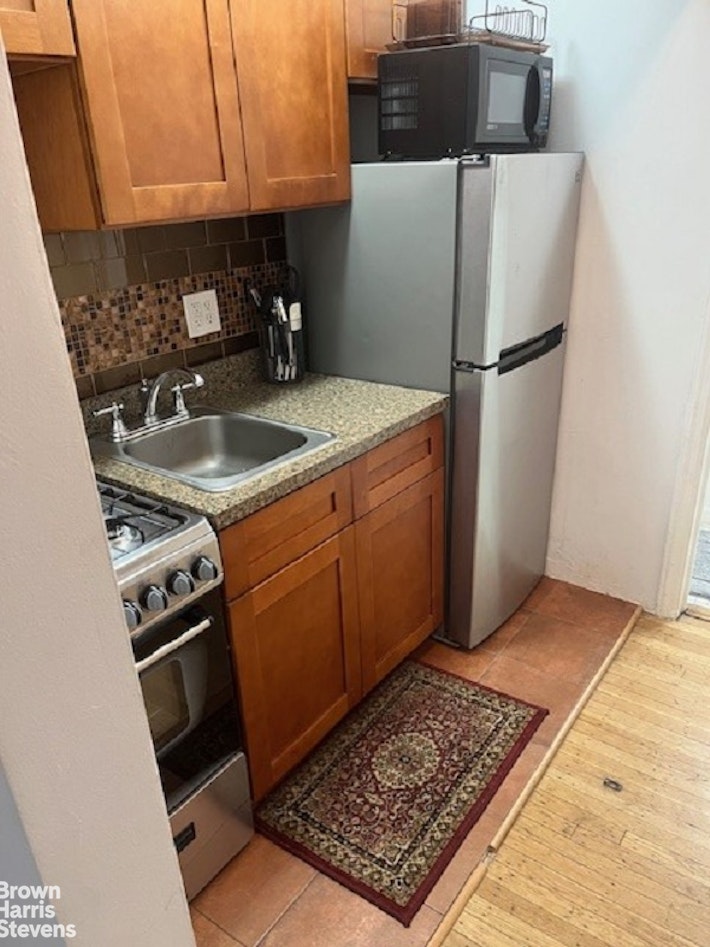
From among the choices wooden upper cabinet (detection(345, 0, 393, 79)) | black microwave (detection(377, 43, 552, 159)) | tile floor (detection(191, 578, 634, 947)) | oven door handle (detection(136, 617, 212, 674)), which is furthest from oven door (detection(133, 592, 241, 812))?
wooden upper cabinet (detection(345, 0, 393, 79))

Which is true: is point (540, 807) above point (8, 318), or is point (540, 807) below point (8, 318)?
below

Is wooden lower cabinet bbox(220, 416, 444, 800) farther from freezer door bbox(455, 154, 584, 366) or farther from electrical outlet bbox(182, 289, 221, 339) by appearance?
electrical outlet bbox(182, 289, 221, 339)

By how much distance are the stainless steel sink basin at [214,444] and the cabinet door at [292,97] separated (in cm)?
57

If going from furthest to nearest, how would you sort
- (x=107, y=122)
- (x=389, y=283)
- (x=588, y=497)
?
(x=588, y=497) < (x=389, y=283) < (x=107, y=122)

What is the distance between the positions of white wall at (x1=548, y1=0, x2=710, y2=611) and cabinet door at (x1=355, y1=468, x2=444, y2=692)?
0.67 meters

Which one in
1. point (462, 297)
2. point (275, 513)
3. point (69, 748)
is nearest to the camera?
point (69, 748)

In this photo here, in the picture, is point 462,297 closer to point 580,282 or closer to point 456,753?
point 580,282

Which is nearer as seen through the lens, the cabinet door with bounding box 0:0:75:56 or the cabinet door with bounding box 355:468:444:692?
the cabinet door with bounding box 0:0:75:56

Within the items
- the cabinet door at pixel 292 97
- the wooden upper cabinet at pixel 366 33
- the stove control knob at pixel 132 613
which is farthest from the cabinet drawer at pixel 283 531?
the wooden upper cabinet at pixel 366 33

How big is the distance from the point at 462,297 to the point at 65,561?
1.45 meters

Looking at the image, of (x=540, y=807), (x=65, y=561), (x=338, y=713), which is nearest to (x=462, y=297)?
(x=338, y=713)

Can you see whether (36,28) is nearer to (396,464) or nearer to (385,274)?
(385,274)

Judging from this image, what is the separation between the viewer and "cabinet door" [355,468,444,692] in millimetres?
1902

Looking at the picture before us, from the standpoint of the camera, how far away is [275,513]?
1.54m
